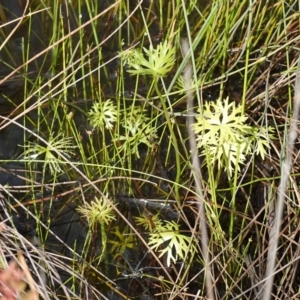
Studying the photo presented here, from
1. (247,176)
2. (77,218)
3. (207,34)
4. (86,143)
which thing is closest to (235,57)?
(207,34)

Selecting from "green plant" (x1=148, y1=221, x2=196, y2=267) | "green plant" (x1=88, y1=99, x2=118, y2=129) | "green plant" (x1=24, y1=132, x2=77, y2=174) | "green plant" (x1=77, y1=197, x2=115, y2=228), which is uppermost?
"green plant" (x1=88, y1=99, x2=118, y2=129)

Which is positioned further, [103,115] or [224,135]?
→ [103,115]

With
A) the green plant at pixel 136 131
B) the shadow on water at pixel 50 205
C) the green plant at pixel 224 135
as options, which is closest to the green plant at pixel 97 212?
the shadow on water at pixel 50 205

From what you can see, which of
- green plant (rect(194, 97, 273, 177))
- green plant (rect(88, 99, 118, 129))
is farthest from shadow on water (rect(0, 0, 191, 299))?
green plant (rect(194, 97, 273, 177))

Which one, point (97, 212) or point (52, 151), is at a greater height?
point (52, 151)

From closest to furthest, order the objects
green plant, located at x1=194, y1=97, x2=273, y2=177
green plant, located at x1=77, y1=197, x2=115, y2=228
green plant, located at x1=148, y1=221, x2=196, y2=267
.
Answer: green plant, located at x1=194, y1=97, x2=273, y2=177
green plant, located at x1=148, y1=221, x2=196, y2=267
green plant, located at x1=77, y1=197, x2=115, y2=228

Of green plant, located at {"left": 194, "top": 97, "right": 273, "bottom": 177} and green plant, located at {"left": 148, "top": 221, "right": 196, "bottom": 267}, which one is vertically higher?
green plant, located at {"left": 194, "top": 97, "right": 273, "bottom": 177}

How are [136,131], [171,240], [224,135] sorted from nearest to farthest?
[224,135] → [171,240] → [136,131]

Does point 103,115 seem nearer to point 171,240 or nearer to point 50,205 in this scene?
point 50,205

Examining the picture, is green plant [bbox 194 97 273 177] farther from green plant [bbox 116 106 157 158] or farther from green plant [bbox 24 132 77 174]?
green plant [bbox 24 132 77 174]

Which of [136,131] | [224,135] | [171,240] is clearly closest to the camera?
[224,135]

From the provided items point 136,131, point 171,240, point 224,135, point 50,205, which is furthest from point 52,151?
point 224,135
